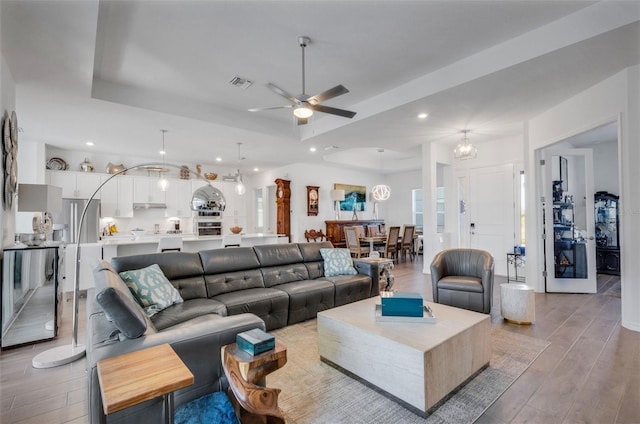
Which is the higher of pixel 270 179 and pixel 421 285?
pixel 270 179

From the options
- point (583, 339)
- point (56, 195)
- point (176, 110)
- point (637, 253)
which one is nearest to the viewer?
point (583, 339)

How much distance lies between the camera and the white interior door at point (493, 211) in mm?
6035

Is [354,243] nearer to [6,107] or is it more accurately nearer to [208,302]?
[208,302]

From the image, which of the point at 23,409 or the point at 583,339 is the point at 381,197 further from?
the point at 23,409

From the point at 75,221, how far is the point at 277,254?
5.14 m

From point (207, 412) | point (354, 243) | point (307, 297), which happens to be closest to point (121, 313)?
point (207, 412)

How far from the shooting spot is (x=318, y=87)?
405 centimetres

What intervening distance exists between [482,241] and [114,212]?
8.25 meters

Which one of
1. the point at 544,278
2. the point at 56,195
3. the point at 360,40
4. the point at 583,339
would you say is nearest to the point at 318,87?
the point at 360,40

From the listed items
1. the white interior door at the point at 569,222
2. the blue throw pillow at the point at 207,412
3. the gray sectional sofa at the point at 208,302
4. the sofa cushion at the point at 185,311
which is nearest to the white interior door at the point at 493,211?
the white interior door at the point at 569,222

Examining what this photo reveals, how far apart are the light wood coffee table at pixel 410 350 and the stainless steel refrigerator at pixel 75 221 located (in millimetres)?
6156

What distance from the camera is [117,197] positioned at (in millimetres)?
7078

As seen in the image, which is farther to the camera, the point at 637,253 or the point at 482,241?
the point at 482,241

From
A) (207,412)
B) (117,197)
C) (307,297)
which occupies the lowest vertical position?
(207,412)
